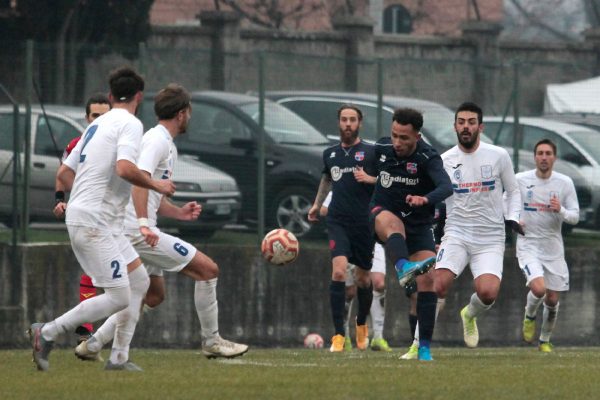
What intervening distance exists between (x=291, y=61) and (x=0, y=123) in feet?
12.1

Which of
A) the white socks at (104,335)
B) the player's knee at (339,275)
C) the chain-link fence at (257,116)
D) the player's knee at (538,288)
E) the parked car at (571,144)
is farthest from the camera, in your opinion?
the parked car at (571,144)

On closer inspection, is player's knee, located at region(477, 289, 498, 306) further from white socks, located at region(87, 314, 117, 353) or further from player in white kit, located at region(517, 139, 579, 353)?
white socks, located at region(87, 314, 117, 353)

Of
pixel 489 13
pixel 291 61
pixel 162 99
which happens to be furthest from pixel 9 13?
pixel 489 13

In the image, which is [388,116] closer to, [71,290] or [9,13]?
[71,290]

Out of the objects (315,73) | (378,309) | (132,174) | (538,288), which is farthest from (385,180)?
(315,73)

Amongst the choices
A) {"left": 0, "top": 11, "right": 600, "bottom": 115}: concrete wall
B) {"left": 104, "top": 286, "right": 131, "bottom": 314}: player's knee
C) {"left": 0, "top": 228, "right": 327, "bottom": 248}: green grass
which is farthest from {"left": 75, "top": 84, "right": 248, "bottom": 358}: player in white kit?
{"left": 0, "top": 11, "right": 600, "bottom": 115}: concrete wall

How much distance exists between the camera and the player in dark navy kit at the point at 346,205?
1594 cm

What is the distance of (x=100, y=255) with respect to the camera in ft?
36.6

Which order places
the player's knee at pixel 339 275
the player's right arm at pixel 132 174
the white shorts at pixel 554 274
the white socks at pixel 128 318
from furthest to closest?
the white shorts at pixel 554 274 → the player's knee at pixel 339 275 → the white socks at pixel 128 318 → the player's right arm at pixel 132 174

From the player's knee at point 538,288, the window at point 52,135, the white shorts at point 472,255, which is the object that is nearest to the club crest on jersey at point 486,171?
the white shorts at point 472,255

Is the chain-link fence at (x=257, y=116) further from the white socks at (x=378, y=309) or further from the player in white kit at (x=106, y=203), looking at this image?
the player in white kit at (x=106, y=203)

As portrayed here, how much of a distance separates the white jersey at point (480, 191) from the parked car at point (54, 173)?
5.04 meters

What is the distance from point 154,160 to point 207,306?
1.27 metres

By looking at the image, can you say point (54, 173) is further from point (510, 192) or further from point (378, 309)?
point (510, 192)
